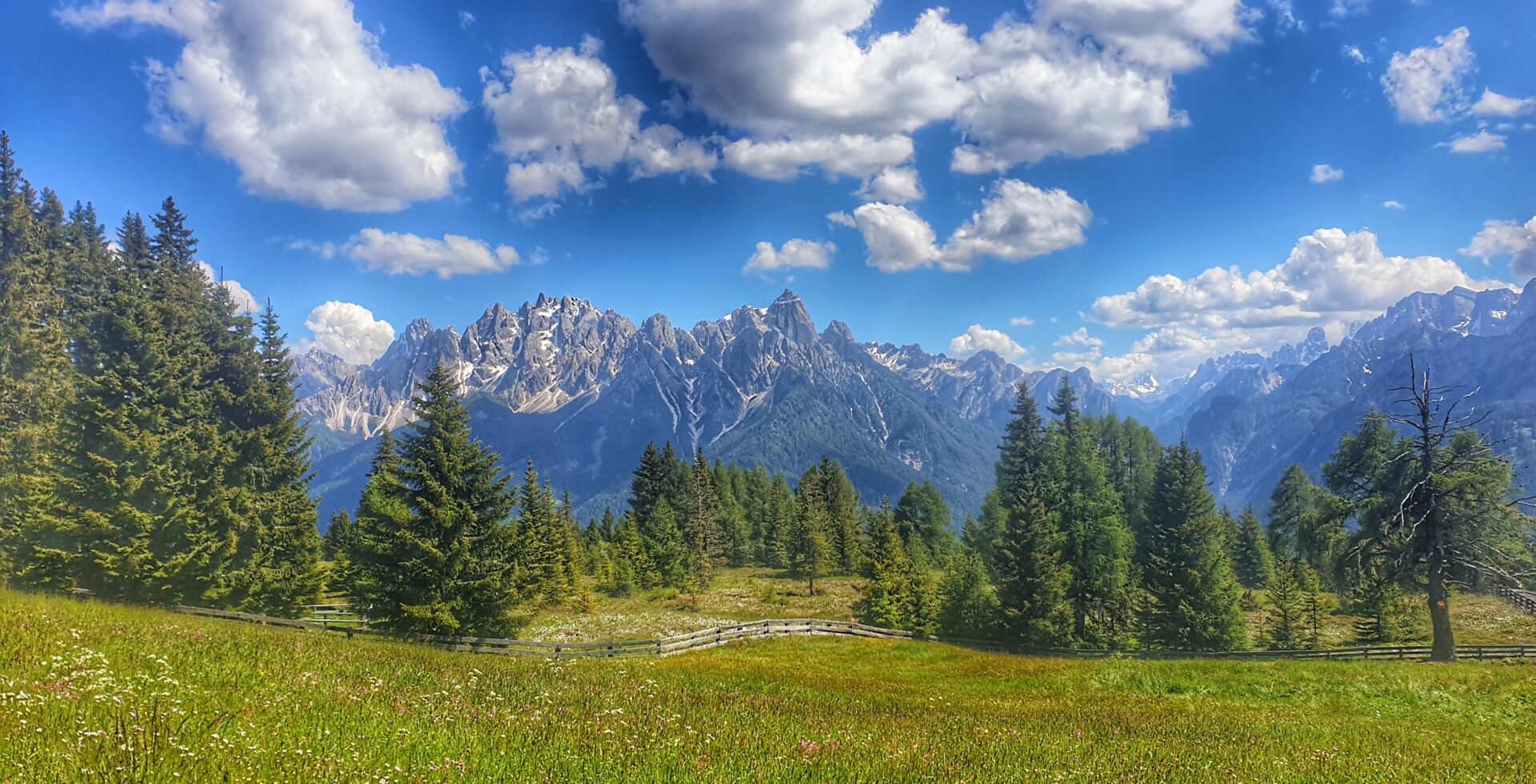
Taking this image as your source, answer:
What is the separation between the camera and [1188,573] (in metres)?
40.4

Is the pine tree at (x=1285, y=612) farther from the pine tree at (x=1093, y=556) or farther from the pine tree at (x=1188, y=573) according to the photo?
the pine tree at (x=1093, y=556)

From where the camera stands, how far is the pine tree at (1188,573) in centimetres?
3981

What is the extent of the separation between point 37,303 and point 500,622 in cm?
2508

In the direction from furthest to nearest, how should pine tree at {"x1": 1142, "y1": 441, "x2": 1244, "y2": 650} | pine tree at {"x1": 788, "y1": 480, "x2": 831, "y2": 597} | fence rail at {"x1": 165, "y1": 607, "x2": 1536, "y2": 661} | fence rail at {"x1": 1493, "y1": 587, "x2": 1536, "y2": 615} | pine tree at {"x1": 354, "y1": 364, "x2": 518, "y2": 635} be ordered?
pine tree at {"x1": 788, "y1": 480, "x2": 831, "y2": 597}
fence rail at {"x1": 1493, "y1": 587, "x2": 1536, "y2": 615}
pine tree at {"x1": 1142, "y1": 441, "x2": 1244, "y2": 650}
pine tree at {"x1": 354, "y1": 364, "x2": 518, "y2": 635}
fence rail at {"x1": 165, "y1": 607, "x2": 1536, "y2": 661}

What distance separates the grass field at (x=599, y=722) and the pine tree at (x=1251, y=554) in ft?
178

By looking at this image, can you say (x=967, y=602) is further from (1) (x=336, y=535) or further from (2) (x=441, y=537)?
(1) (x=336, y=535)

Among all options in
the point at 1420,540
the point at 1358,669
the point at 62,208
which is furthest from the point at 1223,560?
the point at 62,208

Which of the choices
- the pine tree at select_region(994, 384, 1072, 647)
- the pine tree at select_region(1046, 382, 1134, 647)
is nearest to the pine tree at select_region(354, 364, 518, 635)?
the pine tree at select_region(994, 384, 1072, 647)

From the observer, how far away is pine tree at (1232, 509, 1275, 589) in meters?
65.9

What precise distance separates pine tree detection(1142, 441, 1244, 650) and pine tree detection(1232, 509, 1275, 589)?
3051 centimetres

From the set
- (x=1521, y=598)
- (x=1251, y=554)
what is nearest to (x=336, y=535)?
(x=1251, y=554)

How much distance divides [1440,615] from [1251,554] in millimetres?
44716

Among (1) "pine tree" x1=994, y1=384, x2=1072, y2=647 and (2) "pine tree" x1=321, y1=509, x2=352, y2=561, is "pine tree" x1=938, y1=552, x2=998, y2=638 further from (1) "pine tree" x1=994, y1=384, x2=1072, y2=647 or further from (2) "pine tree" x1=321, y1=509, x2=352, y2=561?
(2) "pine tree" x1=321, y1=509, x2=352, y2=561

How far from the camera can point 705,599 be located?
59.8m
